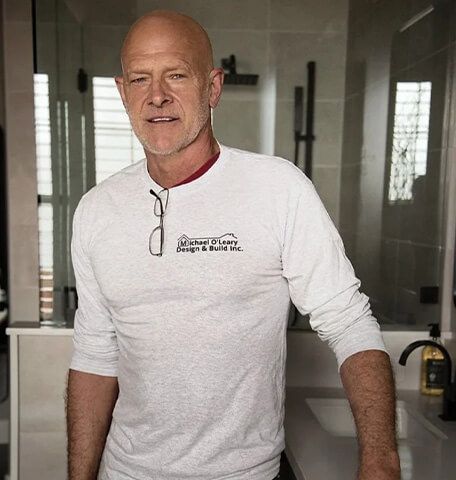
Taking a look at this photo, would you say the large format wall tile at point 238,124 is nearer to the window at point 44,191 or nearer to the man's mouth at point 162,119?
the window at point 44,191

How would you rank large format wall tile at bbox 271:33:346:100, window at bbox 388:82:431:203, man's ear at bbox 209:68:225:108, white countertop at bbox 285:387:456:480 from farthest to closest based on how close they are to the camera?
large format wall tile at bbox 271:33:346:100 < window at bbox 388:82:431:203 < white countertop at bbox 285:387:456:480 < man's ear at bbox 209:68:225:108

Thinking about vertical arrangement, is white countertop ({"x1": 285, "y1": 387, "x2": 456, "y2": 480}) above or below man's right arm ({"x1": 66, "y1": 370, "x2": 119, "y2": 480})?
below

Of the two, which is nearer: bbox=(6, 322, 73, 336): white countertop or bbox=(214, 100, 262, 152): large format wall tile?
bbox=(6, 322, 73, 336): white countertop

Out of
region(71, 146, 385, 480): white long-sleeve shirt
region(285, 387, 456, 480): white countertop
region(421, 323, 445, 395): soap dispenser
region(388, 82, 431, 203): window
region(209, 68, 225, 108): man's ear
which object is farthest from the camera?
region(388, 82, 431, 203): window

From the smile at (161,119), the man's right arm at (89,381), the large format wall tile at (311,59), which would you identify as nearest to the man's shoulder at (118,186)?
the man's right arm at (89,381)

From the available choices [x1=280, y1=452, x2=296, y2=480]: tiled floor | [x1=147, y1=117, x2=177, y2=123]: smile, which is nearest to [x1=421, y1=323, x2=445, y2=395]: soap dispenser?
[x1=280, y1=452, x2=296, y2=480]: tiled floor

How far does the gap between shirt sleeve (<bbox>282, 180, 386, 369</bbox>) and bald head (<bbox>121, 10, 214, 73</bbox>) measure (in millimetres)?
354

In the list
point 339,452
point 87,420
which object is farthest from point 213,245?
point 339,452

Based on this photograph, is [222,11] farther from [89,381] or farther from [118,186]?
[89,381]

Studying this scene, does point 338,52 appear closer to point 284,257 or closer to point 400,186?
point 400,186

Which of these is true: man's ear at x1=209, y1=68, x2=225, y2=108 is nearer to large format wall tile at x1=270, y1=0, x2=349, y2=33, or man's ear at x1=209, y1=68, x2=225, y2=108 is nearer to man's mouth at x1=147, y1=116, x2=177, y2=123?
man's mouth at x1=147, y1=116, x2=177, y2=123

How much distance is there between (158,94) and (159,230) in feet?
0.85

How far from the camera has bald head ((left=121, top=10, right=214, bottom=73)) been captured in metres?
1.11

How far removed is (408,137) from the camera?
6.65 feet
